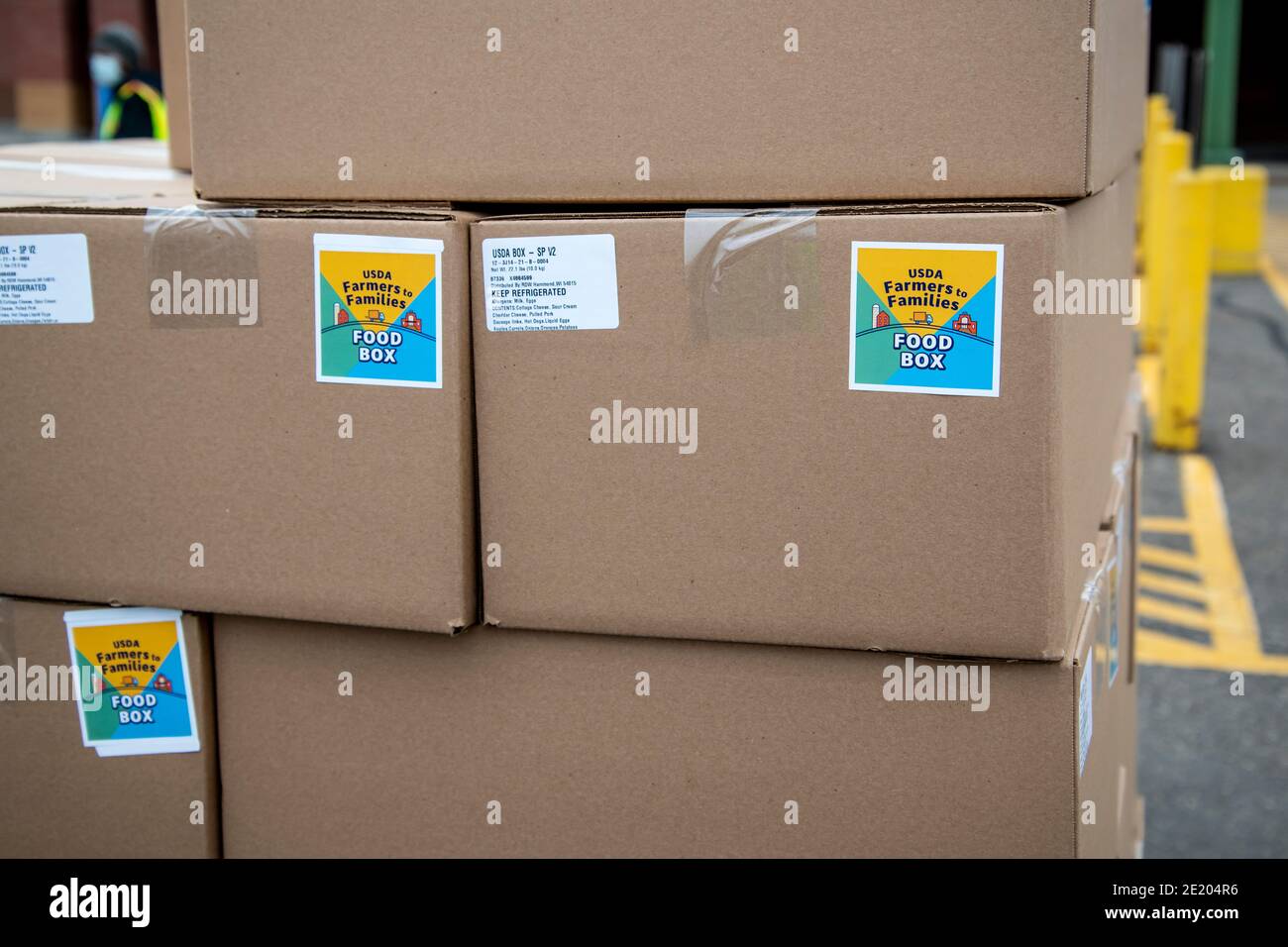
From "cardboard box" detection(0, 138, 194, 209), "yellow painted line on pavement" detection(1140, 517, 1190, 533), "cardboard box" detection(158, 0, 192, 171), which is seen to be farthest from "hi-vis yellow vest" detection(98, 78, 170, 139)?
"yellow painted line on pavement" detection(1140, 517, 1190, 533)

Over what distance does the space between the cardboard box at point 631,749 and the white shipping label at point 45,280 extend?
44 cm

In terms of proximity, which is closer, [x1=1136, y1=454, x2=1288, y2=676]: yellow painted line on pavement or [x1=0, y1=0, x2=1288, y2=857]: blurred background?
[x1=0, y1=0, x2=1288, y2=857]: blurred background

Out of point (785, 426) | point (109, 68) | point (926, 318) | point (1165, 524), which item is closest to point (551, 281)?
point (785, 426)

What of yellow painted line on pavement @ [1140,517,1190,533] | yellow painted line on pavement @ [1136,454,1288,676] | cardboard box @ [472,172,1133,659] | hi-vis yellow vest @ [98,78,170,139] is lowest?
yellow painted line on pavement @ [1136,454,1288,676]

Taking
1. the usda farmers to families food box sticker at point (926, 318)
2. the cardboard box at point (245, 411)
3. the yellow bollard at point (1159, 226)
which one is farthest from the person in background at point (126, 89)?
the yellow bollard at point (1159, 226)

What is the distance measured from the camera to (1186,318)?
6.15m

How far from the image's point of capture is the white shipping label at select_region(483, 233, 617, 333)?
153 cm

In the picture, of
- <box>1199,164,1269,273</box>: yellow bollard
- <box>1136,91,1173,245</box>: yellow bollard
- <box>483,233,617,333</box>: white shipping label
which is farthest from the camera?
<box>1199,164,1269,273</box>: yellow bollard

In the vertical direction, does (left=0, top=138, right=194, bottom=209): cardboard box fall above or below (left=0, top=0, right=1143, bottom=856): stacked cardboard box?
above

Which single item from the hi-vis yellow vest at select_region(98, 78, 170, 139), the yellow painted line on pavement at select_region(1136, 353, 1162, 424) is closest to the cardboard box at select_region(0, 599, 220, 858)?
the hi-vis yellow vest at select_region(98, 78, 170, 139)

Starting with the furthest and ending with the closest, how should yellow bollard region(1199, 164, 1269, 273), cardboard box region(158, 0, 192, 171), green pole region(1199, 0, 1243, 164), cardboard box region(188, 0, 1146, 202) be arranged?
green pole region(1199, 0, 1243, 164)
yellow bollard region(1199, 164, 1269, 273)
cardboard box region(158, 0, 192, 171)
cardboard box region(188, 0, 1146, 202)

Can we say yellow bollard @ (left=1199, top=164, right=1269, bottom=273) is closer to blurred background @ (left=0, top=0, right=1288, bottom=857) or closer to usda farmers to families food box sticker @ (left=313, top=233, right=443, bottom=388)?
blurred background @ (left=0, top=0, right=1288, bottom=857)

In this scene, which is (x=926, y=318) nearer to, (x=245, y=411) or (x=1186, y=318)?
(x=245, y=411)

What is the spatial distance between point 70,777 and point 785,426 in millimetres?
1062
